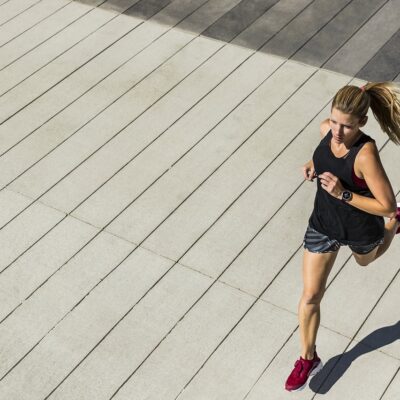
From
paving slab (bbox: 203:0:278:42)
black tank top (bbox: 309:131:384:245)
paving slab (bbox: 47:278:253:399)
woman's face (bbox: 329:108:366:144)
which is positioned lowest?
paving slab (bbox: 203:0:278:42)

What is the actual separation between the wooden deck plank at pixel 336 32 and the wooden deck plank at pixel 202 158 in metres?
0.29

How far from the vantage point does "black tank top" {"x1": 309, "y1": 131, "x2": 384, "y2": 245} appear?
3.85m

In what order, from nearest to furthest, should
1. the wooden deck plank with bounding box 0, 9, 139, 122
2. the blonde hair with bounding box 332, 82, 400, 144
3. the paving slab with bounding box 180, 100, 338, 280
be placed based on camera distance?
the blonde hair with bounding box 332, 82, 400, 144 → the paving slab with bounding box 180, 100, 338, 280 → the wooden deck plank with bounding box 0, 9, 139, 122

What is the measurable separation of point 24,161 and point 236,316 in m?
2.35

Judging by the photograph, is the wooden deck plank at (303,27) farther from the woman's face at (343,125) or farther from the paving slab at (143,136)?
the woman's face at (343,125)

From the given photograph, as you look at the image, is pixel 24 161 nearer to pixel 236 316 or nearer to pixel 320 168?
pixel 236 316

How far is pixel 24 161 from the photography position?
20.0 feet

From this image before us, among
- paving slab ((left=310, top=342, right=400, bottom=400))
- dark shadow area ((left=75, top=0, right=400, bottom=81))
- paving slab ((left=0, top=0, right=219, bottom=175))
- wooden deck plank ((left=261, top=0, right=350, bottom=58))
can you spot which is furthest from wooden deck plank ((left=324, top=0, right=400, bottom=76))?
paving slab ((left=310, top=342, right=400, bottom=400))

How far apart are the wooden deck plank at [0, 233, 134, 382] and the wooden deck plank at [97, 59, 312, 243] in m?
0.20

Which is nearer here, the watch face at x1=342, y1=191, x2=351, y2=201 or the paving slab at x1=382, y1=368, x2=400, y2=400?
the watch face at x1=342, y1=191, x2=351, y2=201

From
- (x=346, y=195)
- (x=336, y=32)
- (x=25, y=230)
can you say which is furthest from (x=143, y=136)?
(x=346, y=195)

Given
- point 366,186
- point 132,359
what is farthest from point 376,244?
point 132,359

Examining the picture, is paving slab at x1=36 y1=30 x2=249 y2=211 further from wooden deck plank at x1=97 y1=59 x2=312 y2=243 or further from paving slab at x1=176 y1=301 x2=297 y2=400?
paving slab at x1=176 y1=301 x2=297 y2=400

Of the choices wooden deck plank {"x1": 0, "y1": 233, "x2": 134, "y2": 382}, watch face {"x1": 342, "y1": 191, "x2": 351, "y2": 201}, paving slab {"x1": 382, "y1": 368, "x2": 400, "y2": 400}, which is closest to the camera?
watch face {"x1": 342, "y1": 191, "x2": 351, "y2": 201}
